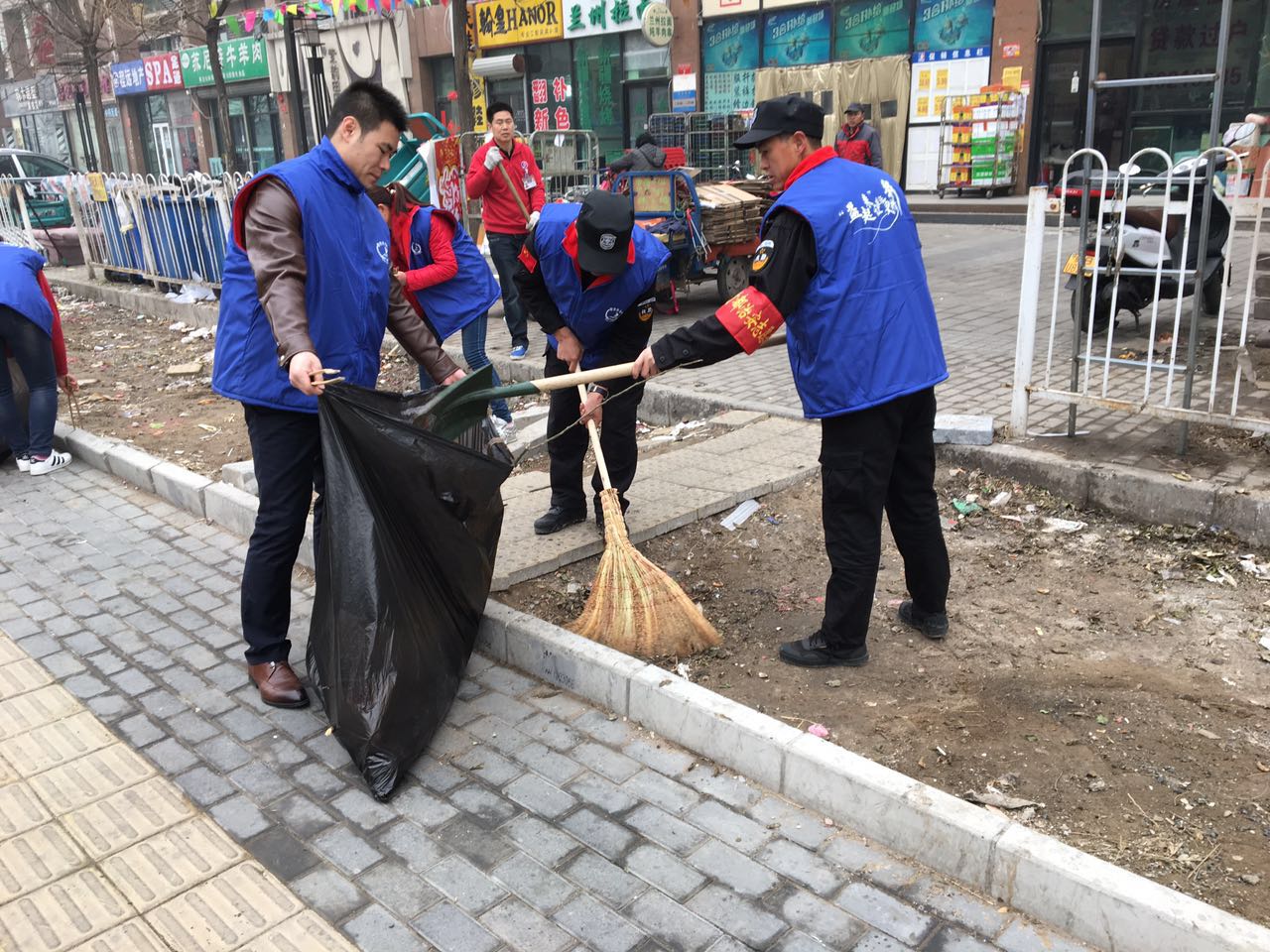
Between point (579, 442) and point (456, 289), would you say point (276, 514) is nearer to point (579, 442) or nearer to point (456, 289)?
point (579, 442)

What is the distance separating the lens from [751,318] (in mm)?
3135

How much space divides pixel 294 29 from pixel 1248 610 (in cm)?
1085

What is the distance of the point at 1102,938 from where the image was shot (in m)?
2.29

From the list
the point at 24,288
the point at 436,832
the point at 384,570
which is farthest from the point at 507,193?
the point at 436,832

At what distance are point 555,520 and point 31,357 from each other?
353 cm

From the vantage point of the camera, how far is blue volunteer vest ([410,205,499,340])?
234 inches

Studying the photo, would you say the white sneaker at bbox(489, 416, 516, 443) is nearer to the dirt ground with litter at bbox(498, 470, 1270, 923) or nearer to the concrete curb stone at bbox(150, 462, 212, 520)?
the concrete curb stone at bbox(150, 462, 212, 520)

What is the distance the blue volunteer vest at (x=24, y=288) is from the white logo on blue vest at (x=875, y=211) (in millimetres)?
4858

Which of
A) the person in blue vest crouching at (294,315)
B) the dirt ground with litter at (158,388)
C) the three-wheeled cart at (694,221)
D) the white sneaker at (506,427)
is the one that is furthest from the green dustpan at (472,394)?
the three-wheeled cart at (694,221)

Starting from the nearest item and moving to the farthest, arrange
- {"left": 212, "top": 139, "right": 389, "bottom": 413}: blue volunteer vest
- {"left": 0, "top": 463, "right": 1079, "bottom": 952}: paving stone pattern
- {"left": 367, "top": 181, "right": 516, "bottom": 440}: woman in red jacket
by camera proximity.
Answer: {"left": 0, "top": 463, "right": 1079, "bottom": 952}: paving stone pattern < {"left": 212, "top": 139, "right": 389, "bottom": 413}: blue volunteer vest < {"left": 367, "top": 181, "right": 516, "bottom": 440}: woman in red jacket

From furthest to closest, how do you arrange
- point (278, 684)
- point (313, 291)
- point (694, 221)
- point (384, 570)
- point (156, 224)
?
Result: 1. point (156, 224)
2. point (694, 221)
3. point (278, 684)
4. point (313, 291)
5. point (384, 570)

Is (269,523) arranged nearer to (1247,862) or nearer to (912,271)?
(912,271)

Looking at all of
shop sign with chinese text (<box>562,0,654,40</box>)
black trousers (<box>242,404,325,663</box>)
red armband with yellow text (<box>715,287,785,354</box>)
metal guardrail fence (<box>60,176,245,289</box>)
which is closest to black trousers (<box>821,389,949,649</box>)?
red armband with yellow text (<box>715,287,785,354</box>)

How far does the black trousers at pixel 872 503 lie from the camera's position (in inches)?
127
